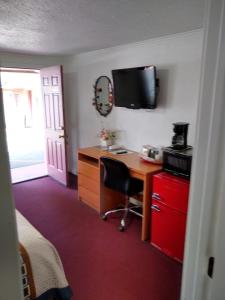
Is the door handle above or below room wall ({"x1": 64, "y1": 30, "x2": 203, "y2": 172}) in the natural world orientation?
below

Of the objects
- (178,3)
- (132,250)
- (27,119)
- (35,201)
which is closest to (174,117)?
(178,3)

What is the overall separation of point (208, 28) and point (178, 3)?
4.17ft

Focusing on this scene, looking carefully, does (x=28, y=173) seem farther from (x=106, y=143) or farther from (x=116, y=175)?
(x=116, y=175)

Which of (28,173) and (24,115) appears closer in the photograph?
(28,173)

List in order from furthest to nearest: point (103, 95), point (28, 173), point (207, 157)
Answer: point (28, 173)
point (103, 95)
point (207, 157)

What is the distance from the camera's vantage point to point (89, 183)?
326 cm

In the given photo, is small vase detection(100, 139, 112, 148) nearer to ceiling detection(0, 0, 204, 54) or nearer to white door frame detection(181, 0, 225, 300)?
ceiling detection(0, 0, 204, 54)

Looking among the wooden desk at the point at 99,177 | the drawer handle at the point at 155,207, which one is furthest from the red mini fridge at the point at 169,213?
the wooden desk at the point at 99,177

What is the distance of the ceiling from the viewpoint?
5.48 ft

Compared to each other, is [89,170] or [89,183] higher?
[89,170]

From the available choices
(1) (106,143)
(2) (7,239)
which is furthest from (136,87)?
(2) (7,239)

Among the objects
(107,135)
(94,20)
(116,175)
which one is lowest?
(116,175)

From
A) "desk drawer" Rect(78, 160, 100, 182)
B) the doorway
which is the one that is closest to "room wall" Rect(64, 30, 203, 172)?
"desk drawer" Rect(78, 160, 100, 182)

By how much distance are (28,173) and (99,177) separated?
2361 mm
